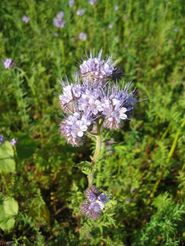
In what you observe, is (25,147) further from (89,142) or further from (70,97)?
(70,97)

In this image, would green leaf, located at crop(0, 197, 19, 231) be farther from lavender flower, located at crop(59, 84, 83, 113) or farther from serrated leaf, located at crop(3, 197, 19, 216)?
lavender flower, located at crop(59, 84, 83, 113)

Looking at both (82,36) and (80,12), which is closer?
(82,36)

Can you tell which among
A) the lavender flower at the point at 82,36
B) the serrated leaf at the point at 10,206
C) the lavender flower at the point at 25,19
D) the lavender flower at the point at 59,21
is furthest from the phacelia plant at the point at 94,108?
the lavender flower at the point at 25,19

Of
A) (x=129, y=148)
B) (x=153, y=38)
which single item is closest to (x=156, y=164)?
(x=129, y=148)

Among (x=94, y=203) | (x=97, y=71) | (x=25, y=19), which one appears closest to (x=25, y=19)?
(x=25, y=19)

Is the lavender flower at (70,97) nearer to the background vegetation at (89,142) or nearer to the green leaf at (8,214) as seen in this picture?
the background vegetation at (89,142)

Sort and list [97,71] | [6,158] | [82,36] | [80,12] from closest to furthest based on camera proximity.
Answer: [97,71]
[6,158]
[82,36]
[80,12]
